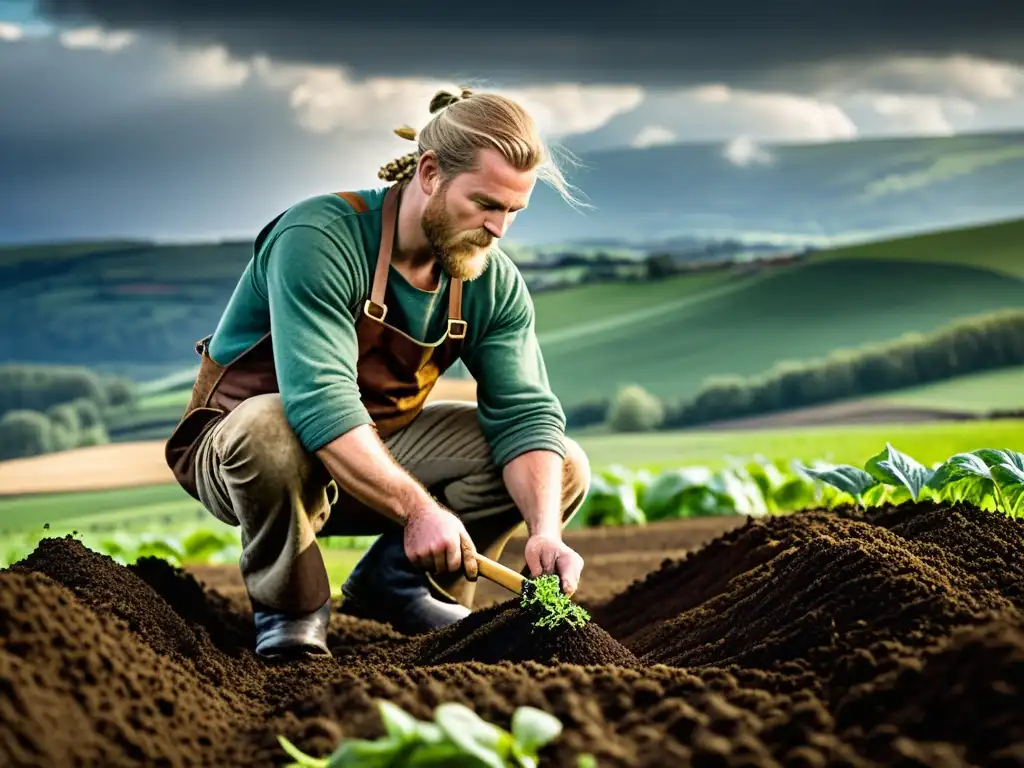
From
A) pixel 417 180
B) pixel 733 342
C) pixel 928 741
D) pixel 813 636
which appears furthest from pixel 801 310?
pixel 928 741

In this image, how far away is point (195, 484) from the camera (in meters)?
3.48

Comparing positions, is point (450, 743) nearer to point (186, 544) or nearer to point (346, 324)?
point (346, 324)

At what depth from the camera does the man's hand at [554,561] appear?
281 centimetres

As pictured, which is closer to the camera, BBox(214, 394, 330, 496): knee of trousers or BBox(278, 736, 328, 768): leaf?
BBox(278, 736, 328, 768): leaf

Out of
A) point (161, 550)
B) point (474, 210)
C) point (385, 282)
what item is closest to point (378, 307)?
point (385, 282)

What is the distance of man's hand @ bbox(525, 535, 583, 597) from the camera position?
2811mm

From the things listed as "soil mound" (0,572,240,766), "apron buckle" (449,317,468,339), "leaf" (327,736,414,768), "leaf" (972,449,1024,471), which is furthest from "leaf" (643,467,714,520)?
"leaf" (327,736,414,768)

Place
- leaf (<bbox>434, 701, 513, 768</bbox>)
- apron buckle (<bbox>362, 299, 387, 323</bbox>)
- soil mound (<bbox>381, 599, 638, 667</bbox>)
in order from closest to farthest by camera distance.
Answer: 1. leaf (<bbox>434, 701, 513, 768</bbox>)
2. soil mound (<bbox>381, 599, 638, 667</bbox>)
3. apron buckle (<bbox>362, 299, 387, 323</bbox>)

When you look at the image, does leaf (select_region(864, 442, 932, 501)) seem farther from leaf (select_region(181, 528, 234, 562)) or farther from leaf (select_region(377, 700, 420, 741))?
leaf (select_region(181, 528, 234, 562))

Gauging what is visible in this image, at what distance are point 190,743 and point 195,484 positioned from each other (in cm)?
147

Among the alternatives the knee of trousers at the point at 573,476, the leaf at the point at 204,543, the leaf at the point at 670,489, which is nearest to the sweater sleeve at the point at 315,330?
the knee of trousers at the point at 573,476

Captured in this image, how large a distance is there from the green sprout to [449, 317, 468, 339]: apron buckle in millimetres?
815

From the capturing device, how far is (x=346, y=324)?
308 cm

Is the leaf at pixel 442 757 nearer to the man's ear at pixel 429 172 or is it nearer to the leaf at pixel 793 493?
the man's ear at pixel 429 172
